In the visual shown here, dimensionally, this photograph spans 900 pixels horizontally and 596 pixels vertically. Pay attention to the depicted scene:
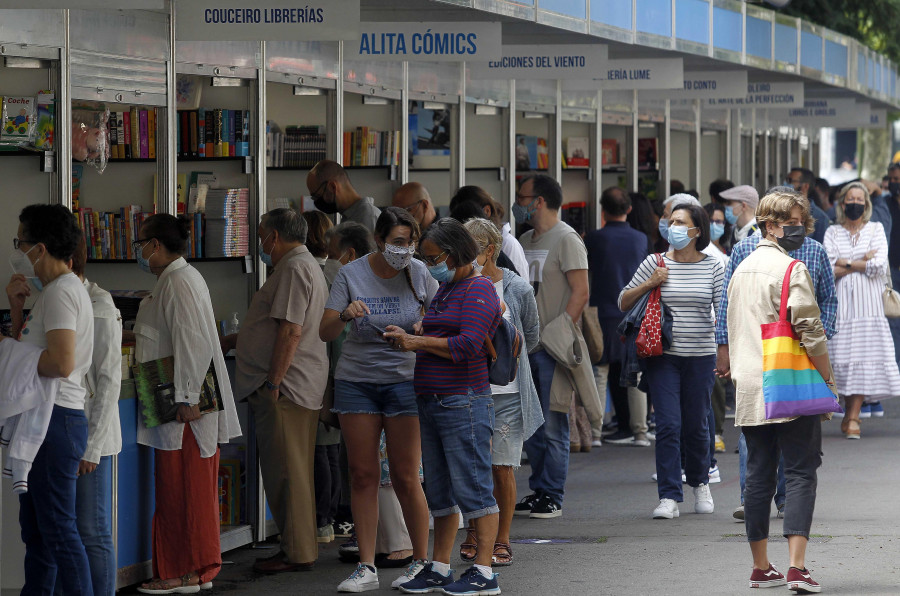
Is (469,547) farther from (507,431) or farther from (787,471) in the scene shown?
(787,471)

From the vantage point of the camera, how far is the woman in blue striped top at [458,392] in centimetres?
695

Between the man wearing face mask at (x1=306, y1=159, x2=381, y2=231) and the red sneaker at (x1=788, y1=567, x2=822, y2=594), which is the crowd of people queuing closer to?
the red sneaker at (x1=788, y1=567, x2=822, y2=594)

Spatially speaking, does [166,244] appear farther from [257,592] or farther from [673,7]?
[673,7]

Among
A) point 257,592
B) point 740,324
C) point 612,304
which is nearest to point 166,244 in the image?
point 257,592

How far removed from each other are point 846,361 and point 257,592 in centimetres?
687

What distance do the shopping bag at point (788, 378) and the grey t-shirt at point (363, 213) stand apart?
287 cm

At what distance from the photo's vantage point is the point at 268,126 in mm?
10359

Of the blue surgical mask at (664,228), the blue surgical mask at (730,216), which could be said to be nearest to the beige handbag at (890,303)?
the blue surgical mask at (730,216)

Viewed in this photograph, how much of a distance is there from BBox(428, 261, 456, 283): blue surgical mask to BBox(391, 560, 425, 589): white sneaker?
4.50ft

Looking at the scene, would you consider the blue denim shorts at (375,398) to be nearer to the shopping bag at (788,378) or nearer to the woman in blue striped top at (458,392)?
the woman in blue striped top at (458,392)

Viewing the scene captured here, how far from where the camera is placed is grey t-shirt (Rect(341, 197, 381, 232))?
9.16 meters

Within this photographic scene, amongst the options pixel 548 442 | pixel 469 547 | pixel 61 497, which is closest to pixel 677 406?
pixel 548 442

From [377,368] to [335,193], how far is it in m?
2.22

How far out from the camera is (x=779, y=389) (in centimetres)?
696
